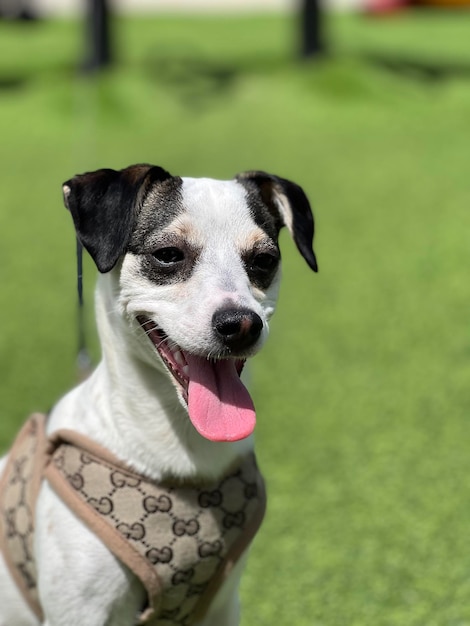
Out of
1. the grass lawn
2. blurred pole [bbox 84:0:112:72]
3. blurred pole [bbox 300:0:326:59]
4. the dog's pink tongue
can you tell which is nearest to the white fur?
the dog's pink tongue

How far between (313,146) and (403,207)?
236cm

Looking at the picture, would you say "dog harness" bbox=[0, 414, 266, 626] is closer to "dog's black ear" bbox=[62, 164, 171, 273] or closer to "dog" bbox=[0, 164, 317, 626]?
"dog" bbox=[0, 164, 317, 626]

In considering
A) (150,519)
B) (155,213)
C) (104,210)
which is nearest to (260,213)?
(155,213)

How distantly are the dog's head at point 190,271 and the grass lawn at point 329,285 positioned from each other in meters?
1.55

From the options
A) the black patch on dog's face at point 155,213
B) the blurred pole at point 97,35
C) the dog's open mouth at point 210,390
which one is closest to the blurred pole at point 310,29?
the blurred pole at point 97,35

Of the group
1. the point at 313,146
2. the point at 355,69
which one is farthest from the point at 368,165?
the point at 355,69

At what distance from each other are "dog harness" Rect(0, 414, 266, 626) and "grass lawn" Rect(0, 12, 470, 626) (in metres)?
1.06

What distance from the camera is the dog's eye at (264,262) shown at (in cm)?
281

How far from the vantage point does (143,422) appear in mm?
2922

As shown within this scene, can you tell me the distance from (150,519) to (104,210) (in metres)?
0.89

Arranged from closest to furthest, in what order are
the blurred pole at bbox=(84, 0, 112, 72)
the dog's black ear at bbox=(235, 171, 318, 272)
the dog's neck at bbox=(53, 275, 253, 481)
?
the dog's neck at bbox=(53, 275, 253, 481)
the dog's black ear at bbox=(235, 171, 318, 272)
the blurred pole at bbox=(84, 0, 112, 72)

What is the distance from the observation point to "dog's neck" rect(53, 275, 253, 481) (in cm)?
289

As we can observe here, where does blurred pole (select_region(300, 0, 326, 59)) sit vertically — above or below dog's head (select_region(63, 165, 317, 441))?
below

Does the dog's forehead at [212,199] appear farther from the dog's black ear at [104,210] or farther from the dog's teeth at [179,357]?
the dog's teeth at [179,357]
